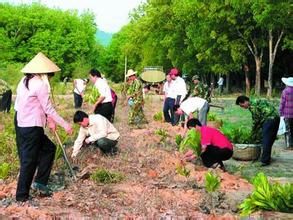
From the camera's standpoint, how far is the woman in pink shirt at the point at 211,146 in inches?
354

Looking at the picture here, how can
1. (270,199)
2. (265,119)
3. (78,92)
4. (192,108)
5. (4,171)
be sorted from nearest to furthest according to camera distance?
(270,199)
(4,171)
(265,119)
(192,108)
(78,92)

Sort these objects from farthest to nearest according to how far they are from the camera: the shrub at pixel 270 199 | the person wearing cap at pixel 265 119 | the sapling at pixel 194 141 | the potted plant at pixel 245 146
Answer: the potted plant at pixel 245 146
the person wearing cap at pixel 265 119
the sapling at pixel 194 141
the shrub at pixel 270 199

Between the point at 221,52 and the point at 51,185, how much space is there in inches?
1327

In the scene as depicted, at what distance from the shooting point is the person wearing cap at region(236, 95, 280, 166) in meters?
10.2

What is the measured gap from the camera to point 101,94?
37.8ft

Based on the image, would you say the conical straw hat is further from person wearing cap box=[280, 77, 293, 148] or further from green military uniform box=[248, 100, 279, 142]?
person wearing cap box=[280, 77, 293, 148]

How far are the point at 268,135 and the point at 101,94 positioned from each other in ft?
11.5

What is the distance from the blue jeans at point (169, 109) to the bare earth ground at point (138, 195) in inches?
222

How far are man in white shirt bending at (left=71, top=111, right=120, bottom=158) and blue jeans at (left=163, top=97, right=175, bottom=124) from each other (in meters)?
6.01

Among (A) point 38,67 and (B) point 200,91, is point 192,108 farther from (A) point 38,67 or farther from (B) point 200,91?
(A) point 38,67

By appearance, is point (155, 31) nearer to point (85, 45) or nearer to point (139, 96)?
point (85, 45)

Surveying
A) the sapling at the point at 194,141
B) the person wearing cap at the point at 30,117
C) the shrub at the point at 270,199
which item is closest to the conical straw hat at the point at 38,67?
the person wearing cap at the point at 30,117

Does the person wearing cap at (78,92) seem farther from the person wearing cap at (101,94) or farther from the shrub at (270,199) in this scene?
the shrub at (270,199)

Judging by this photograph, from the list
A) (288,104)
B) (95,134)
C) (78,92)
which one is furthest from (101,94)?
(78,92)
